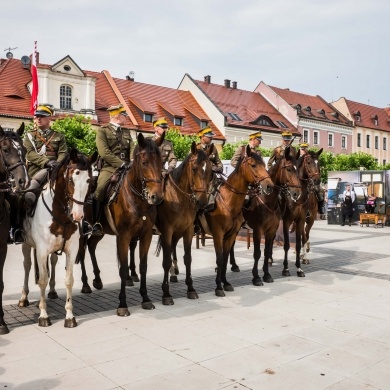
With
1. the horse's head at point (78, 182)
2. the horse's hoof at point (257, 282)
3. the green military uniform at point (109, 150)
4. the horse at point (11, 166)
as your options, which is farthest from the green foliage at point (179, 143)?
the horse at point (11, 166)

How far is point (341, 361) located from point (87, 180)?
12.1 ft

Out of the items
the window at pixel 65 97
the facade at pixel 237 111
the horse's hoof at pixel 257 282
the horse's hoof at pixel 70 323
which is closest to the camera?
the horse's hoof at pixel 70 323

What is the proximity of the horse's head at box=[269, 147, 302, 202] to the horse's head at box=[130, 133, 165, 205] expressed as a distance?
3306 mm

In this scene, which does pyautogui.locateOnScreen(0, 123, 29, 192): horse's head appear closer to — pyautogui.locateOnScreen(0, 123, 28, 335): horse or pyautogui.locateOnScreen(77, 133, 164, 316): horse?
pyautogui.locateOnScreen(0, 123, 28, 335): horse

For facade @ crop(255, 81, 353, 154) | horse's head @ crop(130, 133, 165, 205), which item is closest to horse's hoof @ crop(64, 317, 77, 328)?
horse's head @ crop(130, 133, 165, 205)

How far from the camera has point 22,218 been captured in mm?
6316

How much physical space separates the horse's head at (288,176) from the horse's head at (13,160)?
503cm

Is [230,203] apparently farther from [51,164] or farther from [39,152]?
[39,152]

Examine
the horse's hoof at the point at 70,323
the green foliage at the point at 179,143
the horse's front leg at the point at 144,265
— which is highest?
the green foliage at the point at 179,143

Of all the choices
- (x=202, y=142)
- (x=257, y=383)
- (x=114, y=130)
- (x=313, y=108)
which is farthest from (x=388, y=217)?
(x=313, y=108)

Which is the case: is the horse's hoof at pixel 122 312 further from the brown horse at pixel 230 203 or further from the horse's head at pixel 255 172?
the horse's head at pixel 255 172

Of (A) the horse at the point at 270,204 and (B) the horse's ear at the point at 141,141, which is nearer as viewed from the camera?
(B) the horse's ear at the point at 141,141

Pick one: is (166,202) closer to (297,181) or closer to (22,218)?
(22,218)

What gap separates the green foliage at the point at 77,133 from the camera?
26578 mm
